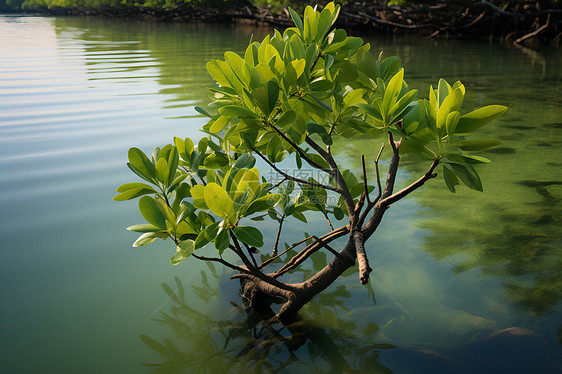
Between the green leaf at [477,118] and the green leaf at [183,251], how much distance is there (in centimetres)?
64

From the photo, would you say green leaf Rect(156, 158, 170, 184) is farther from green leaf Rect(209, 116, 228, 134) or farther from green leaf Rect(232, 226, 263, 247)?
green leaf Rect(232, 226, 263, 247)

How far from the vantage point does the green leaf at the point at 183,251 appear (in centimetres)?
99

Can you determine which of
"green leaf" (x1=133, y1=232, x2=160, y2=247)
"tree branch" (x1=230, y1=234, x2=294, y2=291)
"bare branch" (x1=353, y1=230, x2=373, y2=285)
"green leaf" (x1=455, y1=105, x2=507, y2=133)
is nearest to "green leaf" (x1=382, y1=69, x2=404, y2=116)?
"green leaf" (x1=455, y1=105, x2=507, y2=133)

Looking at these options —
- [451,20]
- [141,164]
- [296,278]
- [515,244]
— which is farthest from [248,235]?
[451,20]

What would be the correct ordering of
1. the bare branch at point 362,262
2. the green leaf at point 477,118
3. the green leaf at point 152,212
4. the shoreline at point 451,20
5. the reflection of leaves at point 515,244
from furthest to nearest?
the shoreline at point 451,20 → the reflection of leaves at point 515,244 → the green leaf at point 152,212 → the green leaf at point 477,118 → the bare branch at point 362,262

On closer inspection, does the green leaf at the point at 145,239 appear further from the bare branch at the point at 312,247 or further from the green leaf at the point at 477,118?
the green leaf at the point at 477,118

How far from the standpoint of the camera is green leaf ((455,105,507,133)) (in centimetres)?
91

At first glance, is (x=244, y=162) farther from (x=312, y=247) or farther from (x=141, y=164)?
(x=312, y=247)

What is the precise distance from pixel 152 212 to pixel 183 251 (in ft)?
0.44

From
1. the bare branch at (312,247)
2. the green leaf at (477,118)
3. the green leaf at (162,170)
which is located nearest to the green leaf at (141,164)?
the green leaf at (162,170)

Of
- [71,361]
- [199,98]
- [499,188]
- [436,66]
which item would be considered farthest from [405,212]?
[436,66]

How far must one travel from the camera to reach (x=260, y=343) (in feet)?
4.11

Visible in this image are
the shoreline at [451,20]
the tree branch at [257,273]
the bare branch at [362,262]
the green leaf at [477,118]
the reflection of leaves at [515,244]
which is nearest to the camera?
the bare branch at [362,262]

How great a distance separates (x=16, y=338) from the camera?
4.34 feet
